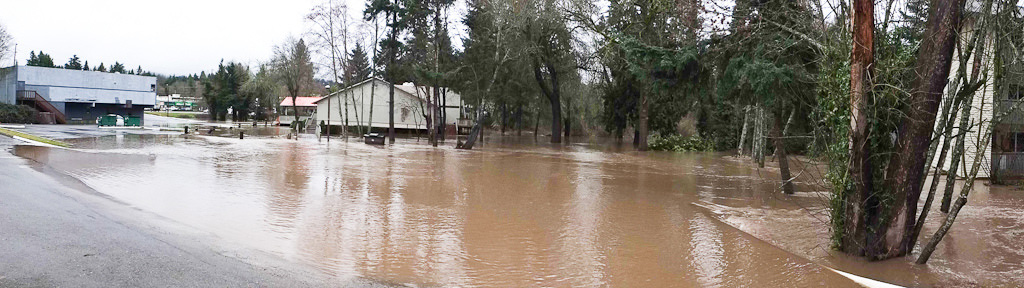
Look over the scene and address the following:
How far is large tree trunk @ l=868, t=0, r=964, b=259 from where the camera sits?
7879mm

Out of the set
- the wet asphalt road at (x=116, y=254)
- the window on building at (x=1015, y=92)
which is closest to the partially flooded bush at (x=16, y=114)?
the wet asphalt road at (x=116, y=254)

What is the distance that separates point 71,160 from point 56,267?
50.1 ft

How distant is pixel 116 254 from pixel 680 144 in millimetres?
36136

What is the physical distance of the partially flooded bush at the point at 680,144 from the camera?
128 ft

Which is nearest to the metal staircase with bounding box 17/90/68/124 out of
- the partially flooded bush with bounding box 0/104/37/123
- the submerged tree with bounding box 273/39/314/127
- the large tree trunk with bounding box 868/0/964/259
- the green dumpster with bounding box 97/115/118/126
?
the partially flooded bush with bounding box 0/104/37/123

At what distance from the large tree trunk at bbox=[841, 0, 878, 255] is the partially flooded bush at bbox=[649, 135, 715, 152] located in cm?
3085

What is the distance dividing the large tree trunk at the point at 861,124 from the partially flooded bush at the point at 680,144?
3085 centimetres

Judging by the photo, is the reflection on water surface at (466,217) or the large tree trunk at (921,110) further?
the reflection on water surface at (466,217)

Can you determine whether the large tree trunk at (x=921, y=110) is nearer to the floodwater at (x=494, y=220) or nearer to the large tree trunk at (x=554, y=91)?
the floodwater at (x=494, y=220)

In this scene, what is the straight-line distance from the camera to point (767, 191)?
17.4m

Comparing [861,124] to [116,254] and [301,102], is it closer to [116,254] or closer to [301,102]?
[116,254]

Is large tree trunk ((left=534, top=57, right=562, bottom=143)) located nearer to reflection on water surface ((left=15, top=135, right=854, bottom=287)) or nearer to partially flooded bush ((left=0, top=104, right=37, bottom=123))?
reflection on water surface ((left=15, top=135, right=854, bottom=287))

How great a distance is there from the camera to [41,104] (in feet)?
179

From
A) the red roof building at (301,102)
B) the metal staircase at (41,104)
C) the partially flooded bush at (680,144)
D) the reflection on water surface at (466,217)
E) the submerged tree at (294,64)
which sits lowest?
the reflection on water surface at (466,217)
